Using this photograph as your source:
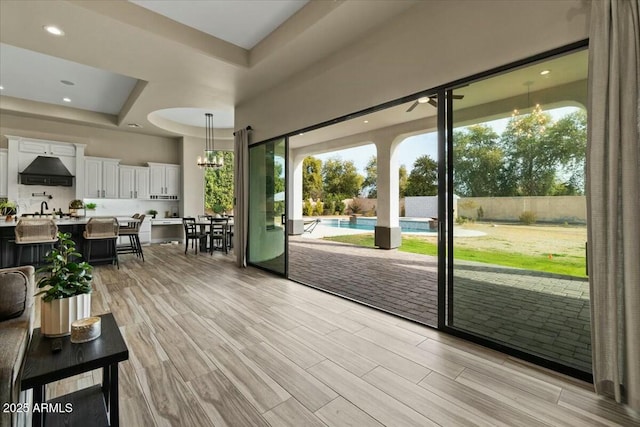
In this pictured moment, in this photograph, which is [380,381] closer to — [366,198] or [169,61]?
[169,61]

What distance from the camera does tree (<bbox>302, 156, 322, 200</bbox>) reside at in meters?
17.5

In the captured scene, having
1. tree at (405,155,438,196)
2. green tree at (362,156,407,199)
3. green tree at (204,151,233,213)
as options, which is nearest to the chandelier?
green tree at (204,151,233,213)

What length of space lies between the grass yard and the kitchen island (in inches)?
249

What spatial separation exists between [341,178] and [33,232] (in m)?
14.7

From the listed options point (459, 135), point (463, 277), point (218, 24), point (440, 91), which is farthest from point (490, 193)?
point (218, 24)

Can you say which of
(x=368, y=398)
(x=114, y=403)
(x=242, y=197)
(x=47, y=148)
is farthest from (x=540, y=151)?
(x=47, y=148)

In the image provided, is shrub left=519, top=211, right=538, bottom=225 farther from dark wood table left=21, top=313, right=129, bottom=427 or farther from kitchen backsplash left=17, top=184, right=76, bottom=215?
kitchen backsplash left=17, top=184, right=76, bottom=215

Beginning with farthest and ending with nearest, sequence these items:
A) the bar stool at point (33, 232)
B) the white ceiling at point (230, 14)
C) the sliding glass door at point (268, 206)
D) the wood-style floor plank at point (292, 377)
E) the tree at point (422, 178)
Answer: the tree at point (422, 178) → the sliding glass door at point (268, 206) → the bar stool at point (33, 232) → the white ceiling at point (230, 14) → the wood-style floor plank at point (292, 377)

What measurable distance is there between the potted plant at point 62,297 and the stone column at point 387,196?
22.7 feet

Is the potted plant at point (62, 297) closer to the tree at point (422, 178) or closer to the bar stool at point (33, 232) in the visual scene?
the bar stool at point (33, 232)

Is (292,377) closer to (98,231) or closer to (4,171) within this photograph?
(98,231)

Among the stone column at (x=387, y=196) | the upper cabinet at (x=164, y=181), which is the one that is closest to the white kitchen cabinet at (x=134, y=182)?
the upper cabinet at (x=164, y=181)

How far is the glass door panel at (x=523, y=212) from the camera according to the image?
2.13m

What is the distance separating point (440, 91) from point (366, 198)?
1424cm
